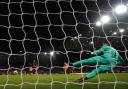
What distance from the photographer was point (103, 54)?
5.10 m

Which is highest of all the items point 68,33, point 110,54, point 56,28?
point 56,28

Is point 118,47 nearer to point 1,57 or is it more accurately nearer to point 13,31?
point 13,31

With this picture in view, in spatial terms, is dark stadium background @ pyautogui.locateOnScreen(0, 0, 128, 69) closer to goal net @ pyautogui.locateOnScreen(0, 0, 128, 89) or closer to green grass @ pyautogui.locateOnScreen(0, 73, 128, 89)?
goal net @ pyautogui.locateOnScreen(0, 0, 128, 89)

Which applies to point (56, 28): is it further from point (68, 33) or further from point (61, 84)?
point (61, 84)

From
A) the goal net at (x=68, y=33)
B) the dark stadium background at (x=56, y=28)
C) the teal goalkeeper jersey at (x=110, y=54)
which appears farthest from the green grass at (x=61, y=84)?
the dark stadium background at (x=56, y=28)

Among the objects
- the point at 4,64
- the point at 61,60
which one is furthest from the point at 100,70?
the point at 4,64

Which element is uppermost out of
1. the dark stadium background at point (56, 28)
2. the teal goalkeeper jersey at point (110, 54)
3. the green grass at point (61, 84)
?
the dark stadium background at point (56, 28)

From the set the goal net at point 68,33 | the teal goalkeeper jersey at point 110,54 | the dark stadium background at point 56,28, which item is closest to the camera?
the goal net at point 68,33

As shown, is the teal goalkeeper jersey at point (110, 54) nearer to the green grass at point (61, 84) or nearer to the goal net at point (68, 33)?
the goal net at point (68, 33)

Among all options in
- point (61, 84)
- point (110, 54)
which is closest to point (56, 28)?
point (61, 84)

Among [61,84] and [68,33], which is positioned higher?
[68,33]

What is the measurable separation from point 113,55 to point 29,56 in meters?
9.93

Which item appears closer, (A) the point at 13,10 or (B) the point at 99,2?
(B) the point at 99,2

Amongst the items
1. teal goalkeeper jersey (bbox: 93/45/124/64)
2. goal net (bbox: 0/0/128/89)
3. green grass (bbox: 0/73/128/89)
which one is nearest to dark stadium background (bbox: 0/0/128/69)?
goal net (bbox: 0/0/128/89)
